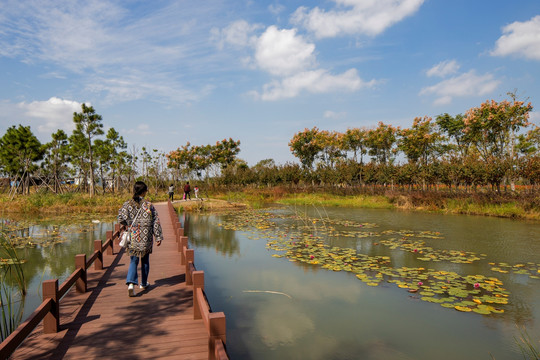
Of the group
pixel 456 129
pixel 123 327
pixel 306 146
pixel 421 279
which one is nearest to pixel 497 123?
pixel 456 129

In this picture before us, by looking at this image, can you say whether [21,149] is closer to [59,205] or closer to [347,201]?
[59,205]

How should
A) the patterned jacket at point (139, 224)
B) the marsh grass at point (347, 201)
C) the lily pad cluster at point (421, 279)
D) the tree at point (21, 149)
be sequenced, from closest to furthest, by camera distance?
the patterned jacket at point (139, 224) < the lily pad cluster at point (421, 279) < the marsh grass at point (347, 201) < the tree at point (21, 149)

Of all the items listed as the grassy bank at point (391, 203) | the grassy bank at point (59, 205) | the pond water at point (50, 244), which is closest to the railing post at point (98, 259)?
the pond water at point (50, 244)

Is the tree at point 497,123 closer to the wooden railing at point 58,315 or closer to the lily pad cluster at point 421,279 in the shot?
the lily pad cluster at point 421,279

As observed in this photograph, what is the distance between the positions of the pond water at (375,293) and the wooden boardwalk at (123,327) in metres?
0.96

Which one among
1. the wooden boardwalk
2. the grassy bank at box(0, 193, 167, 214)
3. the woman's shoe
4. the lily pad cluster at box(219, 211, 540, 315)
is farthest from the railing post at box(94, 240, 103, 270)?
the grassy bank at box(0, 193, 167, 214)

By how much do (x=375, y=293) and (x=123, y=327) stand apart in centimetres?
472

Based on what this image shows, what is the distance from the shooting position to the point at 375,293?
6.47m

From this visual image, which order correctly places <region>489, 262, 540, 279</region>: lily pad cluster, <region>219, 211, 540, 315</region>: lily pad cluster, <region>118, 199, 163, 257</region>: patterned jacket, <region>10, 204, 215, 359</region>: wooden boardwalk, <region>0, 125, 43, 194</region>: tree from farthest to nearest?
1. <region>0, 125, 43, 194</region>: tree
2. <region>489, 262, 540, 279</region>: lily pad cluster
3. <region>219, 211, 540, 315</region>: lily pad cluster
4. <region>118, 199, 163, 257</region>: patterned jacket
5. <region>10, 204, 215, 359</region>: wooden boardwalk

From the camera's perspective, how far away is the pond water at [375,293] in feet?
15.2

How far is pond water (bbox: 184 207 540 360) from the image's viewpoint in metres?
4.64

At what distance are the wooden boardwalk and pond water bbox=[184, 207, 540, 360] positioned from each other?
0.96 metres

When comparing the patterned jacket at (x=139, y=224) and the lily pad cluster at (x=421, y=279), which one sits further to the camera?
the lily pad cluster at (x=421, y=279)

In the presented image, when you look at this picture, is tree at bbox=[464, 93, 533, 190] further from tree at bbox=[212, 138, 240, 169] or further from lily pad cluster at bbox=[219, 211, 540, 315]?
tree at bbox=[212, 138, 240, 169]
